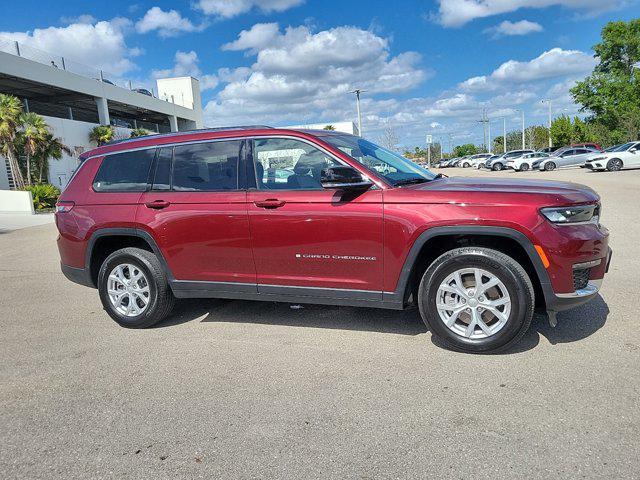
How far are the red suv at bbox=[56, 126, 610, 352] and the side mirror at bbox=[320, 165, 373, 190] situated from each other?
1cm

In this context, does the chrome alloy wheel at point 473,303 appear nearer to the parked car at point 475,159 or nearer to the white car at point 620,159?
the white car at point 620,159

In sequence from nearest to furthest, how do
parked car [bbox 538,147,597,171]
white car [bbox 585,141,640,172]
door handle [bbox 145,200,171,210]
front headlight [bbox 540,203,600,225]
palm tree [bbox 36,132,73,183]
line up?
front headlight [bbox 540,203,600,225]
door handle [bbox 145,200,171,210]
palm tree [bbox 36,132,73,183]
white car [bbox 585,141,640,172]
parked car [bbox 538,147,597,171]

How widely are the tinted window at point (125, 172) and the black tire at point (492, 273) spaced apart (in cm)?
285

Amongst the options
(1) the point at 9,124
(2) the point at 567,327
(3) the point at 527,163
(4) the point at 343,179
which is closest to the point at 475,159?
(3) the point at 527,163

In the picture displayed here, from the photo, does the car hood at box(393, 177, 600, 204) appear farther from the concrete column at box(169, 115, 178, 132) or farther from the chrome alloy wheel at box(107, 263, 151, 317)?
the concrete column at box(169, 115, 178, 132)

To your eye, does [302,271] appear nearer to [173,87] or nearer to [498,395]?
[498,395]

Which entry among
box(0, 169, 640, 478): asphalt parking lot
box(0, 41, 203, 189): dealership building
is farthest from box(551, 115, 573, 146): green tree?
box(0, 169, 640, 478): asphalt parking lot

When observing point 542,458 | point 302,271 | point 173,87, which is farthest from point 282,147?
point 173,87

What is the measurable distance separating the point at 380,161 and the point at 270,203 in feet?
3.57

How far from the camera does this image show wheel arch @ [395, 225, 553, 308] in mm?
3547

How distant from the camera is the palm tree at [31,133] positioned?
2311cm

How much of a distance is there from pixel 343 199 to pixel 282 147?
79cm

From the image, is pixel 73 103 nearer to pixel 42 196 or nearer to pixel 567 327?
pixel 42 196

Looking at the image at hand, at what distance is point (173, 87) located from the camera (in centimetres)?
5259
